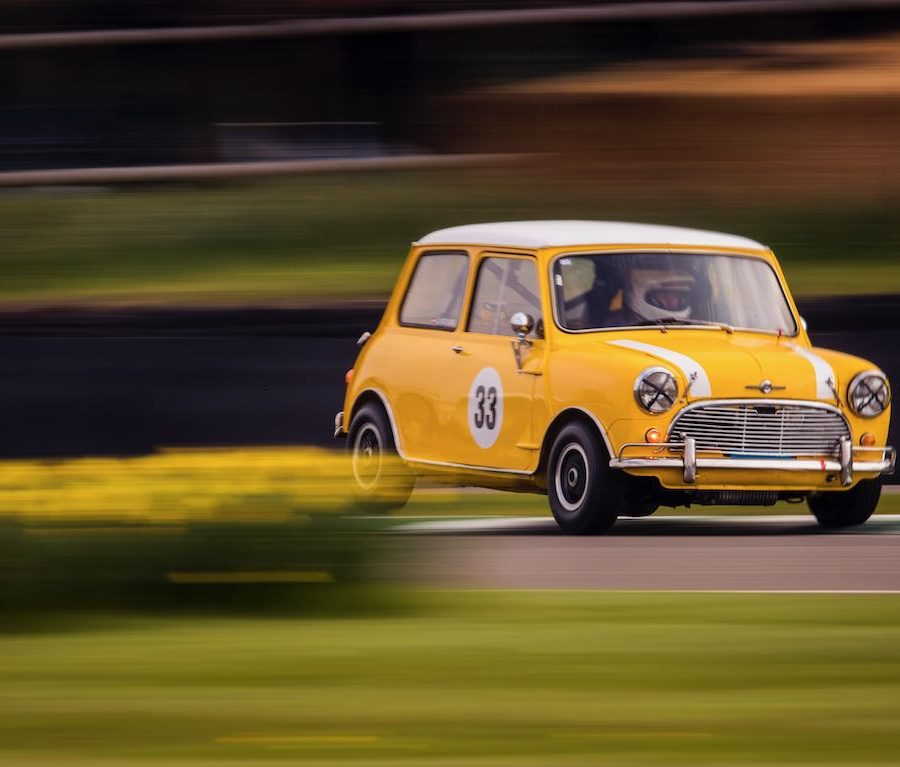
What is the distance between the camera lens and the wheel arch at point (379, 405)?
48.7 ft

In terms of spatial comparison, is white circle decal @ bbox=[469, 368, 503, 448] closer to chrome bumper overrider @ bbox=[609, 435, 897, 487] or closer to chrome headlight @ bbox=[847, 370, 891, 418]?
chrome bumper overrider @ bbox=[609, 435, 897, 487]

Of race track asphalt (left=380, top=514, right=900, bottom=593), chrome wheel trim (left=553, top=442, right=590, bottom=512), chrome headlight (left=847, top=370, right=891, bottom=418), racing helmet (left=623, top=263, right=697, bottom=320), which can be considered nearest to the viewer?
race track asphalt (left=380, top=514, right=900, bottom=593)

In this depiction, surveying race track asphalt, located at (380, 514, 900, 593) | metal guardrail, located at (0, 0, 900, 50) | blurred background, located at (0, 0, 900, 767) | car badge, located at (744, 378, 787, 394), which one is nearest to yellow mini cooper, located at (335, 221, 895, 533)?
car badge, located at (744, 378, 787, 394)

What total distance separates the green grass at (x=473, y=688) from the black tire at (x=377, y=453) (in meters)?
4.15

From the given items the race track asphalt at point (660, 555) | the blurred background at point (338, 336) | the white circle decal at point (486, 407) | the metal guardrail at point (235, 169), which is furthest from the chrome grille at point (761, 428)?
the metal guardrail at point (235, 169)

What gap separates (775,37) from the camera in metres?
29.4

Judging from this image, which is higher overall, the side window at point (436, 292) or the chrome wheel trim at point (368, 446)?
the side window at point (436, 292)

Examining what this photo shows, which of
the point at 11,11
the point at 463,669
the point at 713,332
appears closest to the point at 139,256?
the point at 11,11

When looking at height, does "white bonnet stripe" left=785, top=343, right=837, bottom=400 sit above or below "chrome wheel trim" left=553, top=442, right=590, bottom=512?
above

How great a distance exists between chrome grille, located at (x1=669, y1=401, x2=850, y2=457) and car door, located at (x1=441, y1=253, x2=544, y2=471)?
912 millimetres

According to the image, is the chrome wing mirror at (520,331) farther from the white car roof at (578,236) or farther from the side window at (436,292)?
the side window at (436,292)

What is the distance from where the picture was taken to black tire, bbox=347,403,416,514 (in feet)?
45.5

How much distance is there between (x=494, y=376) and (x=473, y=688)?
6.50m

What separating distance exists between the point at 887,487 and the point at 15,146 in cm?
1563
